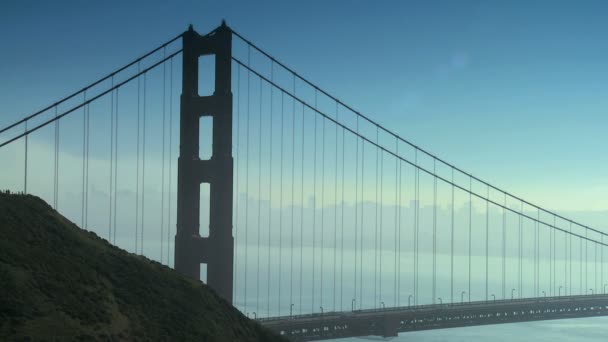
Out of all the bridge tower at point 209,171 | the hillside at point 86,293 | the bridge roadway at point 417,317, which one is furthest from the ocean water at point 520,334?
the hillside at point 86,293

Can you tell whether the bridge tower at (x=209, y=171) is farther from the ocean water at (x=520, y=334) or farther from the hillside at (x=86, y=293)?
the ocean water at (x=520, y=334)

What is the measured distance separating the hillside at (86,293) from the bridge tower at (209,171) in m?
8.19

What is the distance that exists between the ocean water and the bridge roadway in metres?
43.0

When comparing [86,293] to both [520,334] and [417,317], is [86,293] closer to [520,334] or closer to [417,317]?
[417,317]

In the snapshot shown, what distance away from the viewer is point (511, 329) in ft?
541

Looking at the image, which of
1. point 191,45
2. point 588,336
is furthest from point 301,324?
point 588,336

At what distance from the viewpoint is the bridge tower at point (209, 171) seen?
4419 centimetres

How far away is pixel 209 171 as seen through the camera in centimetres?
4538

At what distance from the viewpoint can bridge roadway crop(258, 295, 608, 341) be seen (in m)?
57.2

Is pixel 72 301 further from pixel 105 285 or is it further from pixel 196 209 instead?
pixel 196 209

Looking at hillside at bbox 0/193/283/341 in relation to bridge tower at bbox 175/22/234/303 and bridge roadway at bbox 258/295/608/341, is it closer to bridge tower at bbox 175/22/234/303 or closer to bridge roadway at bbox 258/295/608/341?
bridge tower at bbox 175/22/234/303

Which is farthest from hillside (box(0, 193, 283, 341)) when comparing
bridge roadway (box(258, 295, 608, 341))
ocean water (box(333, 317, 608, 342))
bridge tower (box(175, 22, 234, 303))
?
ocean water (box(333, 317, 608, 342))

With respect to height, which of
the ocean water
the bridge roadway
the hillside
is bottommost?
the ocean water

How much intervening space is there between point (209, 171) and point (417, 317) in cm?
A: 3483
